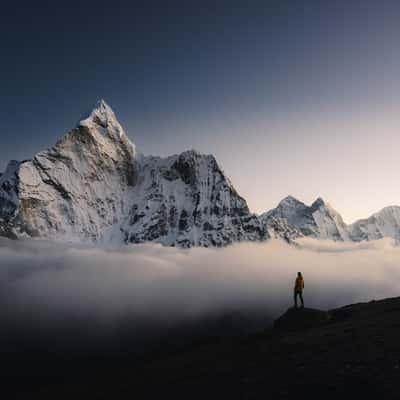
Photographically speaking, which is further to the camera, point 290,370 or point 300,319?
point 300,319

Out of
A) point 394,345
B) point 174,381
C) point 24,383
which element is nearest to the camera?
point 394,345

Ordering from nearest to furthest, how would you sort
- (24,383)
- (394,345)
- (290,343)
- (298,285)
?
(394,345) < (290,343) < (298,285) < (24,383)

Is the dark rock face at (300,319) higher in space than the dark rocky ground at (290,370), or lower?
higher

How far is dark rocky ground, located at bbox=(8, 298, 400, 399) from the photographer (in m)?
20.5

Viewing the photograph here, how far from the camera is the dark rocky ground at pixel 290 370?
807 inches

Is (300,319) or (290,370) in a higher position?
(300,319)

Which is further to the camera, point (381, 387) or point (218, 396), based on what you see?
point (218, 396)

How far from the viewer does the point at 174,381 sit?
2739cm

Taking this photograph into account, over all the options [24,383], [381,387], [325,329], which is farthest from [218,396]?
[24,383]

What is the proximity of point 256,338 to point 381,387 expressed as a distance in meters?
20.7

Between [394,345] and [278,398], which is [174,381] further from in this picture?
[394,345]

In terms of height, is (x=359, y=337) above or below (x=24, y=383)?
above

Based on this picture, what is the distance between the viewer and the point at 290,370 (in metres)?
24.0

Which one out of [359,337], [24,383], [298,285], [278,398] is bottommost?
[24,383]
